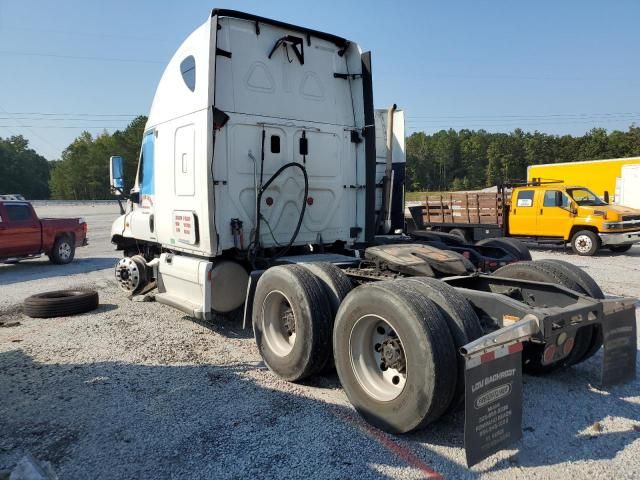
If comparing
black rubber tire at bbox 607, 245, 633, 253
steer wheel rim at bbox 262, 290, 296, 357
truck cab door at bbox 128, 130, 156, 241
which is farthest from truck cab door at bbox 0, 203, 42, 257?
black rubber tire at bbox 607, 245, 633, 253

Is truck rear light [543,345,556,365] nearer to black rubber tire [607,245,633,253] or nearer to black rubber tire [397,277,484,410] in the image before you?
black rubber tire [397,277,484,410]

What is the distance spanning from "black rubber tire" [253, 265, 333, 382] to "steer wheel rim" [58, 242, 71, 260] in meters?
11.3

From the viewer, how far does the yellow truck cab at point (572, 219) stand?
13.8 meters

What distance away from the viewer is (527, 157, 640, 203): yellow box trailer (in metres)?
21.1

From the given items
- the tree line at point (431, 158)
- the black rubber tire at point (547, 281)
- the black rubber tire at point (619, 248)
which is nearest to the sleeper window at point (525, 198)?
the black rubber tire at point (619, 248)

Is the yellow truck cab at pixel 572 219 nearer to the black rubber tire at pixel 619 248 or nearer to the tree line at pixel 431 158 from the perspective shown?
the black rubber tire at pixel 619 248

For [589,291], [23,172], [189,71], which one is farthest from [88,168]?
[589,291]

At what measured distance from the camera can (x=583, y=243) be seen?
46.1ft

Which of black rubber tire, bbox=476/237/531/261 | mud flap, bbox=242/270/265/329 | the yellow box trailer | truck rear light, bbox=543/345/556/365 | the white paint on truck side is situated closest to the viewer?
truck rear light, bbox=543/345/556/365

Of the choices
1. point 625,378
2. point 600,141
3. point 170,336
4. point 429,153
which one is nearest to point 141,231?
point 170,336

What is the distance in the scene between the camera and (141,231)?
7.42 meters

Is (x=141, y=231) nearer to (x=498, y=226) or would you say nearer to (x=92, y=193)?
(x=498, y=226)

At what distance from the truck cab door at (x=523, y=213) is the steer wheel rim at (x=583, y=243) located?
52.6 inches

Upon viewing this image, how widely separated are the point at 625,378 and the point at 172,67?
5.97 m
